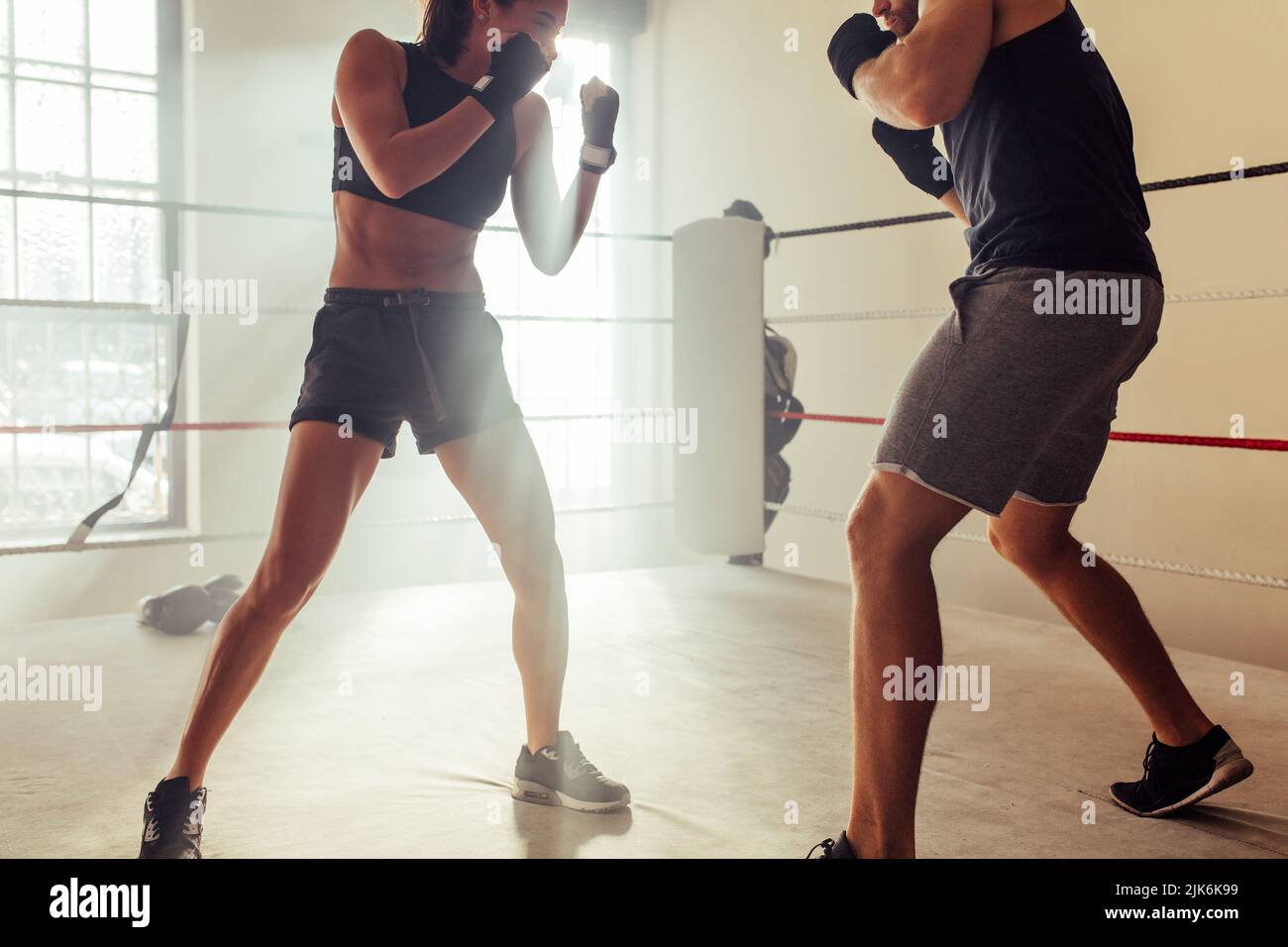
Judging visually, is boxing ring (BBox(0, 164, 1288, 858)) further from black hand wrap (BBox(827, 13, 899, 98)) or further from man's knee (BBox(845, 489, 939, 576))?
black hand wrap (BBox(827, 13, 899, 98))

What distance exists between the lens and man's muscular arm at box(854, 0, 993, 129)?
1.18 metres

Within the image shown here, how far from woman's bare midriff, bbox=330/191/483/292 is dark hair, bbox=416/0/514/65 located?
0.23 meters

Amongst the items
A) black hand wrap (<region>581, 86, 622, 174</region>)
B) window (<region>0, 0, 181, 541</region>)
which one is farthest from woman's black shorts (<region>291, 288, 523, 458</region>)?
window (<region>0, 0, 181, 541</region>)

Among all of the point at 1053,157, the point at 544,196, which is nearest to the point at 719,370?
the point at 544,196

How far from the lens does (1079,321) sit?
121 cm

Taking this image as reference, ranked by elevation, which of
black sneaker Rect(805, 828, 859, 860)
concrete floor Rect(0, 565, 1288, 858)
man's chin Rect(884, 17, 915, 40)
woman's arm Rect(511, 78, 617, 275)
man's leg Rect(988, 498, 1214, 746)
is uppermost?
man's chin Rect(884, 17, 915, 40)

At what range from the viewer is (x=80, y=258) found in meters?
4.48

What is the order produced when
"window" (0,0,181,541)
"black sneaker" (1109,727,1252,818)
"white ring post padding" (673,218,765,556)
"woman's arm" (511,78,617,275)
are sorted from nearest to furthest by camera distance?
"black sneaker" (1109,727,1252,818) < "woman's arm" (511,78,617,275) < "white ring post padding" (673,218,765,556) < "window" (0,0,181,541)

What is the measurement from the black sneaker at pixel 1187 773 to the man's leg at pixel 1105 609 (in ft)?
0.07

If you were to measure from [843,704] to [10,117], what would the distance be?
4031 mm

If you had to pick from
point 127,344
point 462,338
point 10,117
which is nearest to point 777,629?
point 462,338

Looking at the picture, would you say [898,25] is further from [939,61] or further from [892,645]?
[892,645]

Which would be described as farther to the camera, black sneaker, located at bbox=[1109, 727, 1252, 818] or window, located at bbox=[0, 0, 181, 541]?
window, located at bbox=[0, 0, 181, 541]

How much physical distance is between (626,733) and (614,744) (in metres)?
0.07
